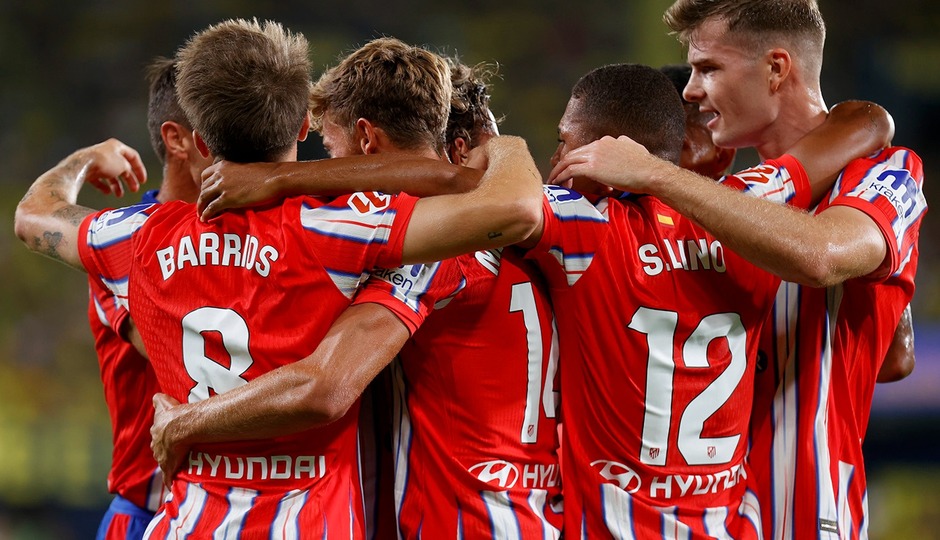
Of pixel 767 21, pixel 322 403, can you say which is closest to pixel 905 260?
pixel 767 21

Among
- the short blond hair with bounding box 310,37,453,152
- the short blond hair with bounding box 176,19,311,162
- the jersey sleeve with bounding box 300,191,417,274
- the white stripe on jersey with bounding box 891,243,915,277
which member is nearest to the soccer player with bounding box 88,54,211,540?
the short blond hair with bounding box 310,37,453,152

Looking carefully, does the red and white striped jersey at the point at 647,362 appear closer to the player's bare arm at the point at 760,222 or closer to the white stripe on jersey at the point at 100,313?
the player's bare arm at the point at 760,222

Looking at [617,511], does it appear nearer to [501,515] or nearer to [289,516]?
[501,515]

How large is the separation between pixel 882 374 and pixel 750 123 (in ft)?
3.08

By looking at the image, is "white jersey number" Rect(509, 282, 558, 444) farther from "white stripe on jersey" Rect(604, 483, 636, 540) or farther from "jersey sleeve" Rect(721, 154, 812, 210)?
"jersey sleeve" Rect(721, 154, 812, 210)

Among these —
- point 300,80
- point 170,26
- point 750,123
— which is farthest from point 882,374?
point 170,26

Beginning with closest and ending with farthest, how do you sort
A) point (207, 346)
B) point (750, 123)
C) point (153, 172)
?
1. point (207, 346)
2. point (750, 123)
3. point (153, 172)

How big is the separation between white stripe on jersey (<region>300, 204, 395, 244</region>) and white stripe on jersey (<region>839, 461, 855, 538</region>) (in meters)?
1.51

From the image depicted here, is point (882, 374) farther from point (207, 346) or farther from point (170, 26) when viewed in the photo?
point (170, 26)

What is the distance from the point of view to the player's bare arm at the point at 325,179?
245 centimetres

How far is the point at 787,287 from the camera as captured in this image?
9.24 ft

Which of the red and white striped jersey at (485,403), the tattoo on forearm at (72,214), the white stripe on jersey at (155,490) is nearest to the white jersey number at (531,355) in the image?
the red and white striped jersey at (485,403)

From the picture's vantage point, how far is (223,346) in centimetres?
245

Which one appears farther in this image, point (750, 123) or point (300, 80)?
point (750, 123)
